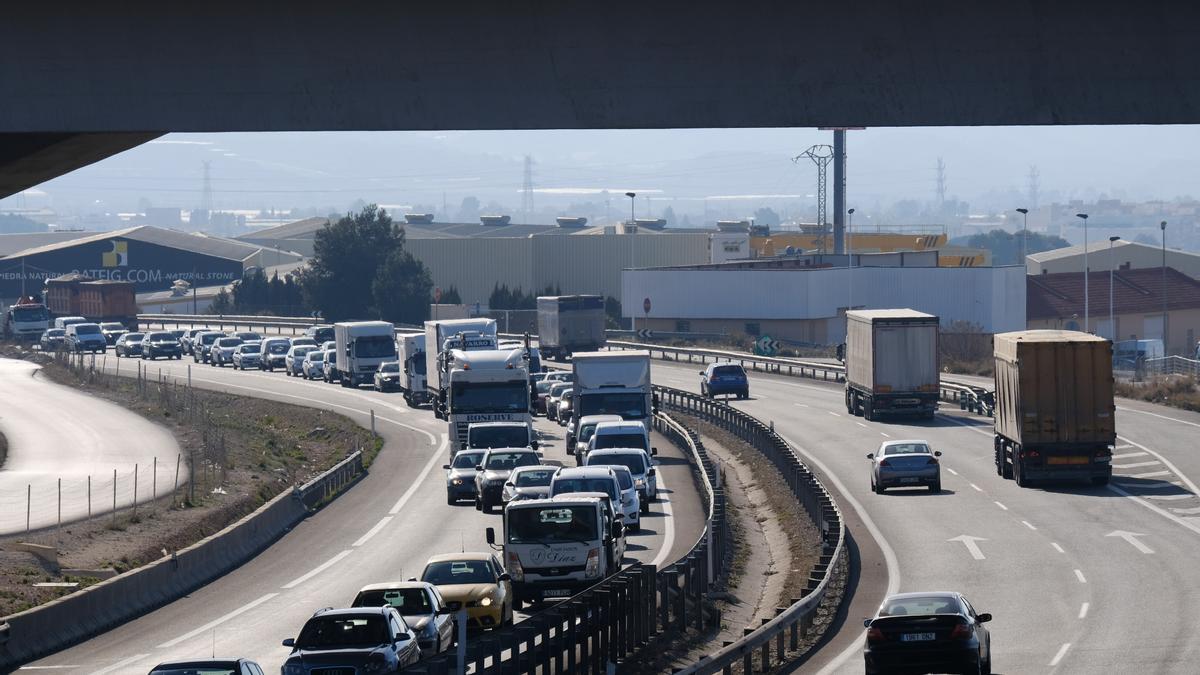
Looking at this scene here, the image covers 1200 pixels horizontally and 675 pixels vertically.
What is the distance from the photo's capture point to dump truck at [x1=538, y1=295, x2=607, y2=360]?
Result: 8719 centimetres

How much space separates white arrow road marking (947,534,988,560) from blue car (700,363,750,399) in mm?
36250

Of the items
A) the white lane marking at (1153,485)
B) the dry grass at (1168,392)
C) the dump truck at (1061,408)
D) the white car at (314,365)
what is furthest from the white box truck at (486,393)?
the white car at (314,365)

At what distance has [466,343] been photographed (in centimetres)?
6197

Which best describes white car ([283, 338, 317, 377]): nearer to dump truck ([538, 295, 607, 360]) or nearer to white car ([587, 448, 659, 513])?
dump truck ([538, 295, 607, 360])

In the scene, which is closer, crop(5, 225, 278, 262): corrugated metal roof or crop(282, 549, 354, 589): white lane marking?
crop(282, 549, 354, 589): white lane marking

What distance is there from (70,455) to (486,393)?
14.3 meters

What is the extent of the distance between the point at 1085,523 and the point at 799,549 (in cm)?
638

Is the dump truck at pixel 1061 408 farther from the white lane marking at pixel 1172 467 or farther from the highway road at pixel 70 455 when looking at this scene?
the highway road at pixel 70 455

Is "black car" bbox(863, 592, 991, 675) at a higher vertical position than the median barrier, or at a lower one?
higher

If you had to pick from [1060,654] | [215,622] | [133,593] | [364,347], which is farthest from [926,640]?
[364,347]

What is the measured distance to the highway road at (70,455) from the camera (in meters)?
42.0

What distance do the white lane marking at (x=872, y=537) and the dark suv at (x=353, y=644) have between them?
17.6 ft

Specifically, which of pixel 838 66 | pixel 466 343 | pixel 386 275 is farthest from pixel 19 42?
pixel 386 275

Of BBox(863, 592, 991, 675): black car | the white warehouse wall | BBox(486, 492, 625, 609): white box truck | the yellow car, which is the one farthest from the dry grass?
BBox(863, 592, 991, 675): black car
